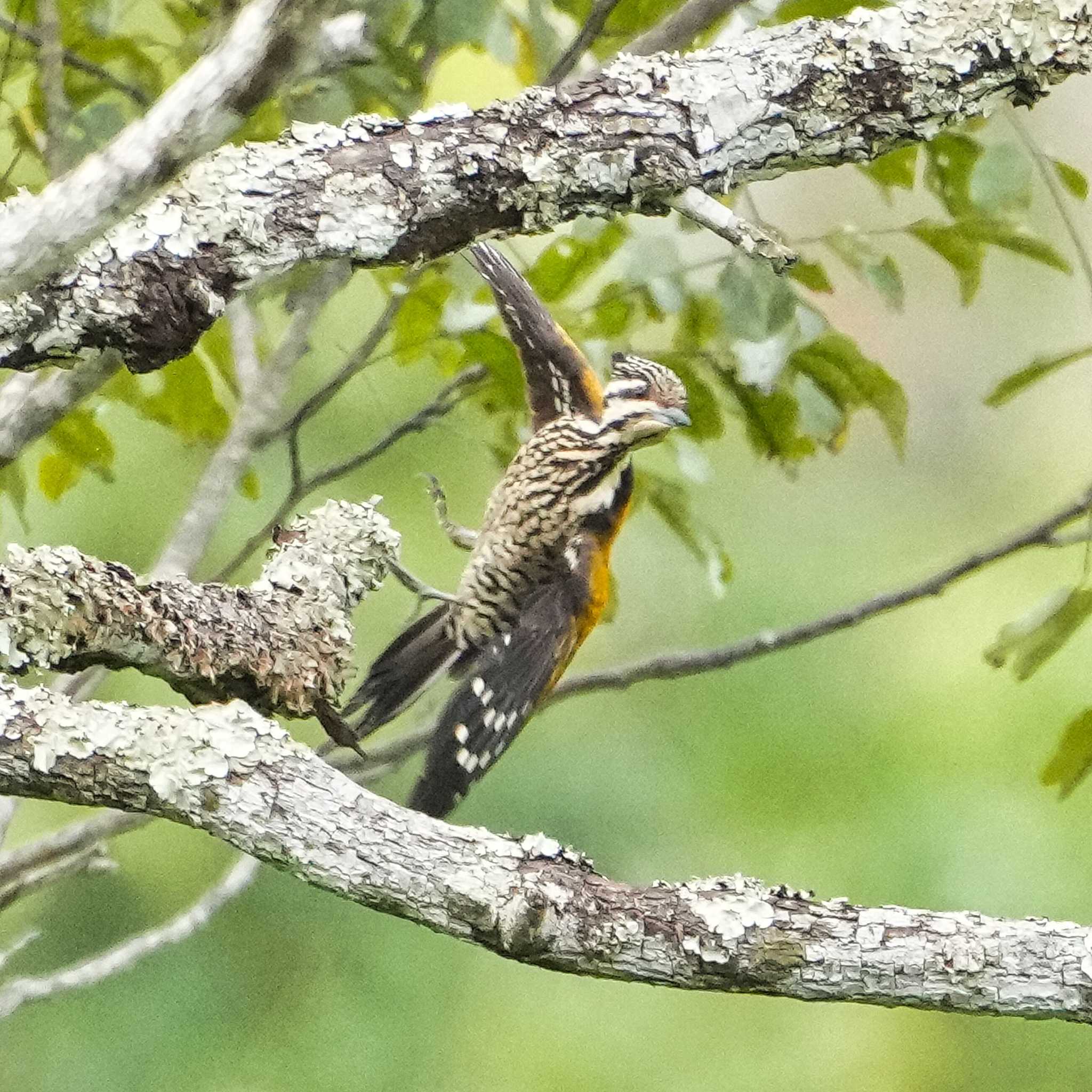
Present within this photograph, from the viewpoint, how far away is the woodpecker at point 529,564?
4.69 feet

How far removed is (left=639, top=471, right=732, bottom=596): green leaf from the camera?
1306 mm

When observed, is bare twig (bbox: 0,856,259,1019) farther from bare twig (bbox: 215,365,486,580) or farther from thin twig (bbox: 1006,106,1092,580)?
thin twig (bbox: 1006,106,1092,580)

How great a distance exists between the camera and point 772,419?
1259 millimetres

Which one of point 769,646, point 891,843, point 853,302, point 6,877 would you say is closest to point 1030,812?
point 891,843

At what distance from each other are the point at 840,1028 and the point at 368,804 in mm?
2385

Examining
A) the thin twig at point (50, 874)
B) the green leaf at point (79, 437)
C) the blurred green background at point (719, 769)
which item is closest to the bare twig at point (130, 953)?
the thin twig at point (50, 874)

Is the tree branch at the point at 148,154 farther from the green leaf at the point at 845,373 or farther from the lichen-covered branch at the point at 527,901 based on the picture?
the green leaf at the point at 845,373

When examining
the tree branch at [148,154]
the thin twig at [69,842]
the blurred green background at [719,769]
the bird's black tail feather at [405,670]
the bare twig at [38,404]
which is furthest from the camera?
the blurred green background at [719,769]

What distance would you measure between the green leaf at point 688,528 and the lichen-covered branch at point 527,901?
2.12ft

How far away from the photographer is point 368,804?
2.17ft

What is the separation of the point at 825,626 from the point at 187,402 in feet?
1.83

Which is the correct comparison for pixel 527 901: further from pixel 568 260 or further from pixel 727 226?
pixel 568 260

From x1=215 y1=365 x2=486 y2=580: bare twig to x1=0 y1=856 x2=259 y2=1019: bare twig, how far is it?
9.2 inches

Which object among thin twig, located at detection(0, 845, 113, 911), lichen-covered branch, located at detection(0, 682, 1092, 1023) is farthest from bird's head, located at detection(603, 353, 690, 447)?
lichen-covered branch, located at detection(0, 682, 1092, 1023)
